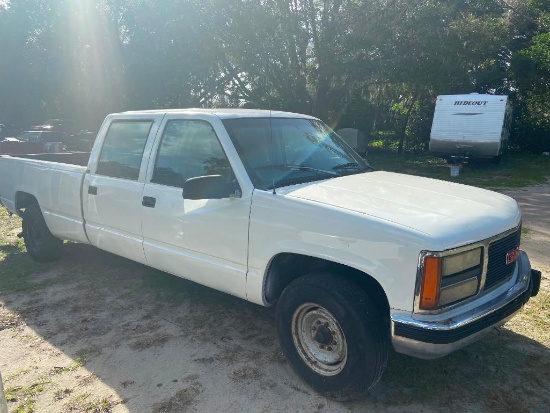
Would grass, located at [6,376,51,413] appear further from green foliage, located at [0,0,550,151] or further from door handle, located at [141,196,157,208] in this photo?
green foliage, located at [0,0,550,151]

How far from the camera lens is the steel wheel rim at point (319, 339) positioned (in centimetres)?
310

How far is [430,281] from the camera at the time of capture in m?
2.68

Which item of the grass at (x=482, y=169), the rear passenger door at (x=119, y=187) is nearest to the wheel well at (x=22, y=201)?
the rear passenger door at (x=119, y=187)

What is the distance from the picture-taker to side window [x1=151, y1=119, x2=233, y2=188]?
381 cm

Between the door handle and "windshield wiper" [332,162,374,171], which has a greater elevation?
"windshield wiper" [332,162,374,171]

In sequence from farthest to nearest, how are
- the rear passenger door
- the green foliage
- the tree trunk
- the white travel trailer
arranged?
the tree trunk, the green foliage, the white travel trailer, the rear passenger door

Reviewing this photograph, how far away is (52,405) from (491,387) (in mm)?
2923

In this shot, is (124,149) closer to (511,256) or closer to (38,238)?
(38,238)

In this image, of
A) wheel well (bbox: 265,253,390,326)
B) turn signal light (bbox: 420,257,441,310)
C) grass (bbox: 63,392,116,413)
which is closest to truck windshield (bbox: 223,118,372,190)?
wheel well (bbox: 265,253,390,326)

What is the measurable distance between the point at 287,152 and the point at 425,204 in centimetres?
123

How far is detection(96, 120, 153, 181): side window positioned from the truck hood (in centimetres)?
172

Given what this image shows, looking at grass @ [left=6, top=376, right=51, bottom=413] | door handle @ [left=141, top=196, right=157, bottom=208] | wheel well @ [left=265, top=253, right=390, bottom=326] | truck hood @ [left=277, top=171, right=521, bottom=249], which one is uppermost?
truck hood @ [left=277, top=171, right=521, bottom=249]

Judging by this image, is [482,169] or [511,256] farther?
[482,169]

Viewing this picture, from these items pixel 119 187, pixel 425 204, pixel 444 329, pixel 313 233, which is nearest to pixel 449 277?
pixel 444 329
